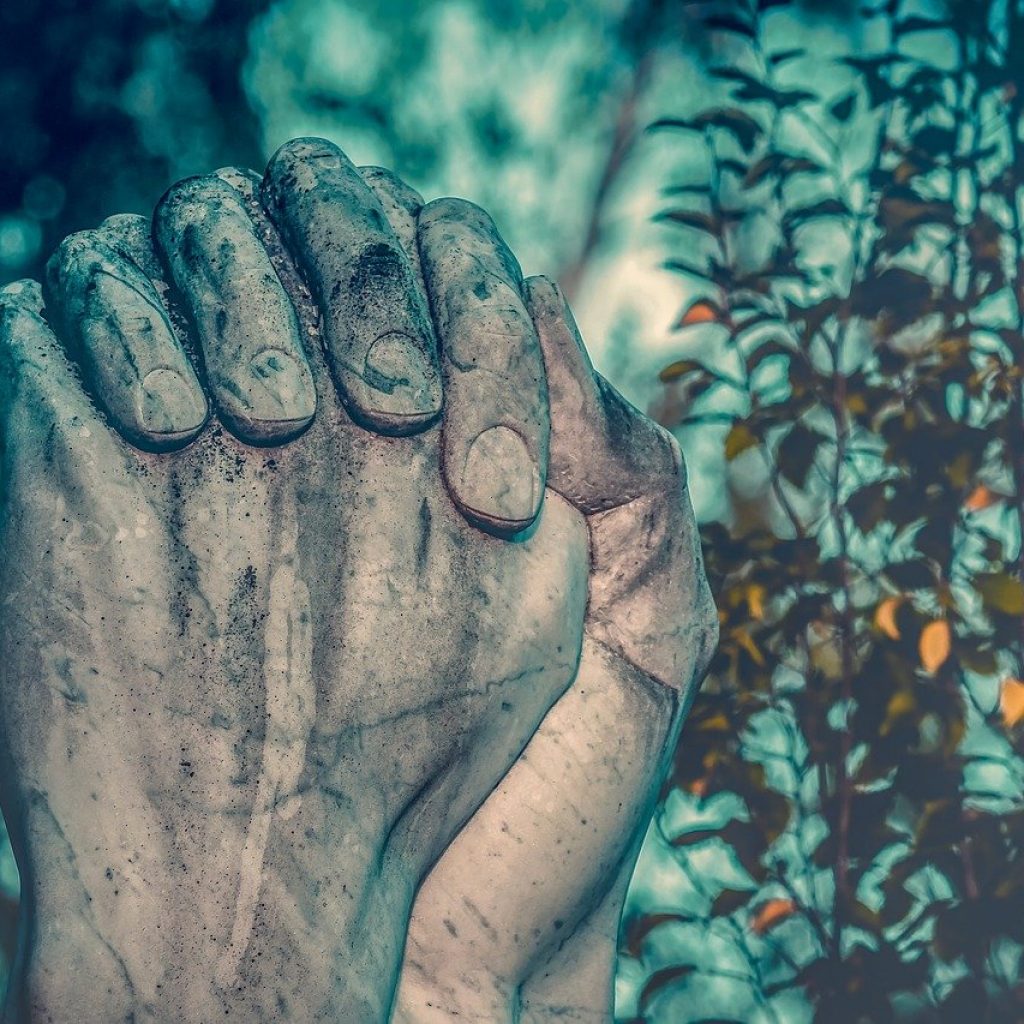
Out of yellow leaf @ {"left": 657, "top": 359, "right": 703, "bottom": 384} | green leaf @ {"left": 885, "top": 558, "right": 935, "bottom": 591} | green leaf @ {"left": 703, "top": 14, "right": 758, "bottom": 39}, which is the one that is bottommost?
green leaf @ {"left": 885, "top": 558, "right": 935, "bottom": 591}

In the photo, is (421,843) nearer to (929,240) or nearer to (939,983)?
(939,983)

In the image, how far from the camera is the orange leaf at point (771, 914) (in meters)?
2.76

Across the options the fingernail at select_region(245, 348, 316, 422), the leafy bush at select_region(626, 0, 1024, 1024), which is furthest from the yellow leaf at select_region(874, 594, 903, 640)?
the fingernail at select_region(245, 348, 316, 422)

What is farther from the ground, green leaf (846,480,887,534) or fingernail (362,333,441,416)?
green leaf (846,480,887,534)

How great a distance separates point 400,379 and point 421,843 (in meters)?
0.38

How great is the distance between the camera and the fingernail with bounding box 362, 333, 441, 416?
127 cm

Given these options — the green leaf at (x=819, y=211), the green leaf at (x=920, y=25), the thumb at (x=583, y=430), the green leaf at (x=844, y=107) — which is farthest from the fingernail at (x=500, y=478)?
the green leaf at (x=920, y=25)

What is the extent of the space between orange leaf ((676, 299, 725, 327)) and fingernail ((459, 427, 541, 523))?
68.0 inches

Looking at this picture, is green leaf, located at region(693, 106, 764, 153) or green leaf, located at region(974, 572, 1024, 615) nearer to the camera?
green leaf, located at region(974, 572, 1024, 615)

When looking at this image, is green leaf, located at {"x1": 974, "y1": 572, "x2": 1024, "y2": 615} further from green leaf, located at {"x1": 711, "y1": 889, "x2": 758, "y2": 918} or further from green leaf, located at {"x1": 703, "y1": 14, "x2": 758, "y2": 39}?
green leaf, located at {"x1": 703, "y1": 14, "x2": 758, "y2": 39}

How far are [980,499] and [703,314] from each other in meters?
0.61

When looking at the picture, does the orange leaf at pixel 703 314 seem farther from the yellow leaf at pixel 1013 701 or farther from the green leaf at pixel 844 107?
the yellow leaf at pixel 1013 701

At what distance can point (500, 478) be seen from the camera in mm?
1294

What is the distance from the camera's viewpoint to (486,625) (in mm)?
1313
